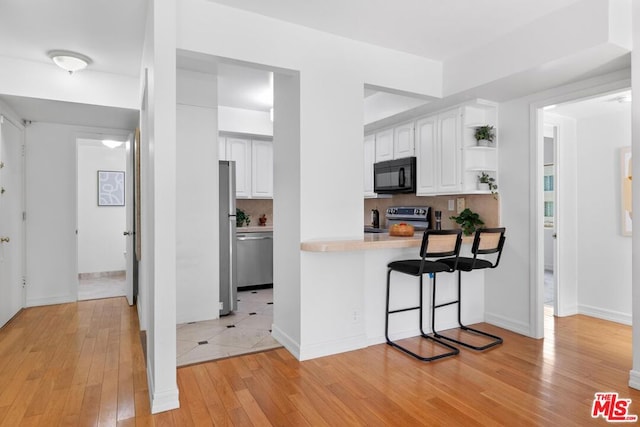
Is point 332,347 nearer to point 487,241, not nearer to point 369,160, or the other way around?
point 487,241

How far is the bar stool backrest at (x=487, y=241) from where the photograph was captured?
325 cm

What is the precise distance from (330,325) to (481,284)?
187cm

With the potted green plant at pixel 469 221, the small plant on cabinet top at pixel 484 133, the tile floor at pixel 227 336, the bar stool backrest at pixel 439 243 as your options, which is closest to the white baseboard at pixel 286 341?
the tile floor at pixel 227 336

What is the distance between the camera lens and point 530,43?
2.86m

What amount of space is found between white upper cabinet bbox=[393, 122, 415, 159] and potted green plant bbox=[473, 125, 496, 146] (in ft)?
2.59

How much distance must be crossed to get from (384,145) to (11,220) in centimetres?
433

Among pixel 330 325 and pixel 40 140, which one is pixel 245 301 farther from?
pixel 40 140

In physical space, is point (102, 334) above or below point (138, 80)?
below

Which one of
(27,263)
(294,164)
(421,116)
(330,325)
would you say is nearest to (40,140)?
(27,263)

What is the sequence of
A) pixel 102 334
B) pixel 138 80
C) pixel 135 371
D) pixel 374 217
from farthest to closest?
1. pixel 374 217
2. pixel 138 80
3. pixel 102 334
4. pixel 135 371

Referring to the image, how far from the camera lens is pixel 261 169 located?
19.1 ft

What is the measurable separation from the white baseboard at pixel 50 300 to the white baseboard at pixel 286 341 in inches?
118

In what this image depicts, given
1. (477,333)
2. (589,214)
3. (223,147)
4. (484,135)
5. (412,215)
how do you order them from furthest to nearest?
(223,147), (412,215), (589,214), (484,135), (477,333)

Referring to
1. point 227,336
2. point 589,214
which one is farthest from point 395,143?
point 227,336
